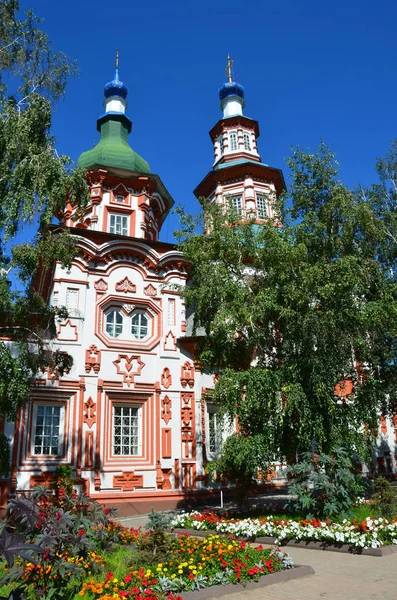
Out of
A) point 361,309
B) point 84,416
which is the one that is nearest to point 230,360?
point 361,309

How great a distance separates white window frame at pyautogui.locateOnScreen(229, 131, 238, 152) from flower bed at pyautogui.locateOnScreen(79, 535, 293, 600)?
73.5 ft

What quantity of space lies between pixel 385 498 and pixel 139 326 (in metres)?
9.47

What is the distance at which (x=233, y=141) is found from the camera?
27.0 metres

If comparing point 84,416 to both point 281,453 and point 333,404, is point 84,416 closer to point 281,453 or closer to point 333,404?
point 281,453

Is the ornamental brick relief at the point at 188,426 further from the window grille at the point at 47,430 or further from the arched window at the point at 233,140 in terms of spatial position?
the arched window at the point at 233,140

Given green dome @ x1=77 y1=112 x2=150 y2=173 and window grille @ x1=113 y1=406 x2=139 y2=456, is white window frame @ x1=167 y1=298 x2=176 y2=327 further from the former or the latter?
green dome @ x1=77 y1=112 x2=150 y2=173

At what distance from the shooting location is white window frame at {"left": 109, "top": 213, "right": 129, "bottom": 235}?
20.1 meters

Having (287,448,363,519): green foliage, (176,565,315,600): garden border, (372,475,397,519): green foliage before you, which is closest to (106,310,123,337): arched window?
(287,448,363,519): green foliage

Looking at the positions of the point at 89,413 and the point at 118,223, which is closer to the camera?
the point at 89,413

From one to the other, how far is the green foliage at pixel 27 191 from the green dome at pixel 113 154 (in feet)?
25.8

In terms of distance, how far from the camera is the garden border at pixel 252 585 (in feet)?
19.7

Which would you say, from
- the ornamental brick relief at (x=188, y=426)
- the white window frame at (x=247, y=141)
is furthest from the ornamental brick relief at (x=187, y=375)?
the white window frame at (x=247, y=141)

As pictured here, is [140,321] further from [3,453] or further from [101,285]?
[3,453]

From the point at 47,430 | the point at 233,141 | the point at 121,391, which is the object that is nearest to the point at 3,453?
the point at 47,430
